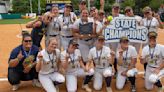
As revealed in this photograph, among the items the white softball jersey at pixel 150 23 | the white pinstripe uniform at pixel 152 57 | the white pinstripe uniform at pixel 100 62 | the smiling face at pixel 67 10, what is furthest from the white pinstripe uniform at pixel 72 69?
the white softball jersey at pixel 150 23

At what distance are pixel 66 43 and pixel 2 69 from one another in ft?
7.75

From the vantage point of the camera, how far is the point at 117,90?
8.12 meters

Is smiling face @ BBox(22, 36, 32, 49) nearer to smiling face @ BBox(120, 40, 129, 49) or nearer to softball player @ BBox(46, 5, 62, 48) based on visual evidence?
softball player @ BBox(46, 5, 62, 48)

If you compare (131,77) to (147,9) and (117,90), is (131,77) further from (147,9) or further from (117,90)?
Answer: (147,9)

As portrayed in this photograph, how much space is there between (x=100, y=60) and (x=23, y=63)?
1858 mm

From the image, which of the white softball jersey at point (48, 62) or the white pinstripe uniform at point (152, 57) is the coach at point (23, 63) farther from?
the white pinstripe uniform at point (152, 57)

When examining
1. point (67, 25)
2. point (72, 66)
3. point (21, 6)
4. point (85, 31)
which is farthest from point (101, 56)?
point (21, 6)

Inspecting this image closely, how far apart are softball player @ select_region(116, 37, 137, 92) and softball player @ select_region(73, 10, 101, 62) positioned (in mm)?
975

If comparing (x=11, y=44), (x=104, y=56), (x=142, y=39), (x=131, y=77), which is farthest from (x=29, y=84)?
(x=11, y=44)

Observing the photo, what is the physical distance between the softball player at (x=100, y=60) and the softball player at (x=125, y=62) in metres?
0.29

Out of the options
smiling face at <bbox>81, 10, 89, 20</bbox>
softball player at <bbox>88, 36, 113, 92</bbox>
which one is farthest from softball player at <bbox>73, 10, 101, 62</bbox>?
softball player at <bbox>88, 36, 113, 92</bbox>

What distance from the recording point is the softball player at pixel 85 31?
28.3 ft

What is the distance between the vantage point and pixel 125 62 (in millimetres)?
8180

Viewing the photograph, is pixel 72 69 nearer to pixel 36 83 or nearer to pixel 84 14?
pixel 36 83
